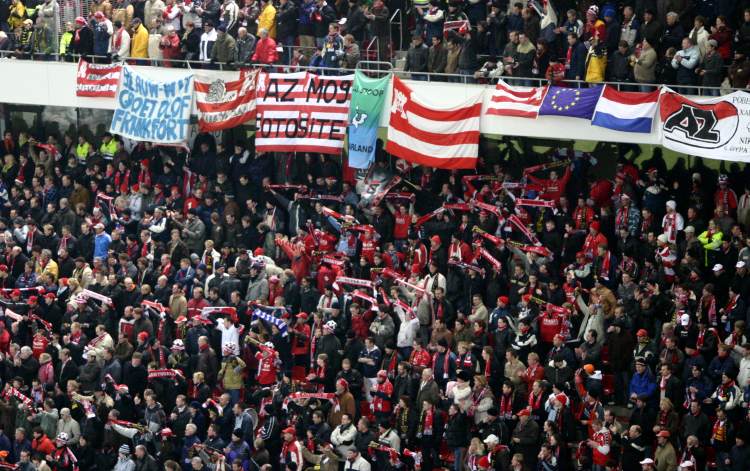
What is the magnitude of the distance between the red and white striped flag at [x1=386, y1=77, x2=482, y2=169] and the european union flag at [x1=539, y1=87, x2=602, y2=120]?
1180 mm

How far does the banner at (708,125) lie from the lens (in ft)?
A: 75.2

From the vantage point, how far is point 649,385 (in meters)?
21.0

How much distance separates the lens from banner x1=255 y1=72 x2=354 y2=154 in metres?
26.7

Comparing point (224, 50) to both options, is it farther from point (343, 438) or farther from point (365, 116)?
point (343, 438)

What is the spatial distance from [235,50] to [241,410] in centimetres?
758

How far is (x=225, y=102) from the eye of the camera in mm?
27703

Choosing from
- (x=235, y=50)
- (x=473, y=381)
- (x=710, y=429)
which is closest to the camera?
(x=710, y=429)

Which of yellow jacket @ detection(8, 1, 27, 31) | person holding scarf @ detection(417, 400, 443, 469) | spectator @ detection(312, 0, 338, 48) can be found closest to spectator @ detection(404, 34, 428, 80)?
spectator @ detection(312, 0, 338, 48)

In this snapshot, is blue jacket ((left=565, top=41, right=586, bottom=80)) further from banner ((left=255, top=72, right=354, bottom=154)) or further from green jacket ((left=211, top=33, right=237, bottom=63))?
green jacket ((left=211, top=33, right=237, bottom=63))

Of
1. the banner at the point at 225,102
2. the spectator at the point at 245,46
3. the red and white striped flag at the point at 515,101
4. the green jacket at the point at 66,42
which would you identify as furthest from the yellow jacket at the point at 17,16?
the red and white striped flag at the point at 515,101

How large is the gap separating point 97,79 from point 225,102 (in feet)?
8.48

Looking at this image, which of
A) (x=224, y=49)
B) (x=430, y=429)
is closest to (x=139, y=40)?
(x=224, y=49)

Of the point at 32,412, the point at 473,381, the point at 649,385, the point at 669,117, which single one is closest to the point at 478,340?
the point at 473,381

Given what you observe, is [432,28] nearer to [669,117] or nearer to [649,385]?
[669,117]
